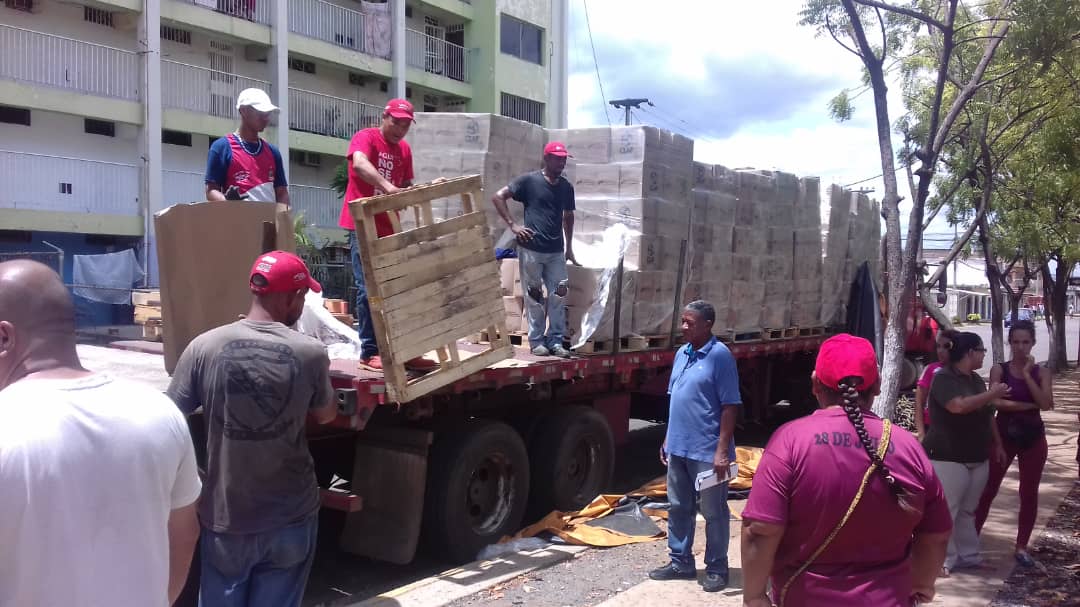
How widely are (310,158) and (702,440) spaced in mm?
22048

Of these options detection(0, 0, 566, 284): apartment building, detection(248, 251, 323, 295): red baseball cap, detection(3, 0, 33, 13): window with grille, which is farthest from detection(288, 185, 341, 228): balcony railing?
detection(248, 251, 323, 295): red baseball cap

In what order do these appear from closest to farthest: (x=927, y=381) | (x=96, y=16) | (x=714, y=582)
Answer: (x=714, y=582)
(x=927, y=381)
(x=96, y=16)

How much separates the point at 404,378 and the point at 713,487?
204 centimetres

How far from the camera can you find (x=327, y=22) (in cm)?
2506

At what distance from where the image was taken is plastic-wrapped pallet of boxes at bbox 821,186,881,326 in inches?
444

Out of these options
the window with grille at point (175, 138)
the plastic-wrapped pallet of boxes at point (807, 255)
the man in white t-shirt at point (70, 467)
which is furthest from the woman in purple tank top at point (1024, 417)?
the window with grille at point (175, 138)

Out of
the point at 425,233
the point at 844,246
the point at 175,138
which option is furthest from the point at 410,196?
the point at 175,138

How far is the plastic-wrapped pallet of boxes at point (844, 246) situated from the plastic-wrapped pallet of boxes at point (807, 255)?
23cm

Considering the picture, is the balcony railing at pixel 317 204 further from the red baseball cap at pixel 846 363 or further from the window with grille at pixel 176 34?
the red baseball cap at pixel 846 363

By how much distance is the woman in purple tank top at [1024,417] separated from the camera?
235 inches

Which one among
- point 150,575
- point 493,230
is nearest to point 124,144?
point 493,230

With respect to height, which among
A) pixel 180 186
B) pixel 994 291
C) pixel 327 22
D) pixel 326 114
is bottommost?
pixel 994 291

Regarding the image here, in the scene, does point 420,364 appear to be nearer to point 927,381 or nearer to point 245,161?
point 245,161

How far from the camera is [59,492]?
1933mm
